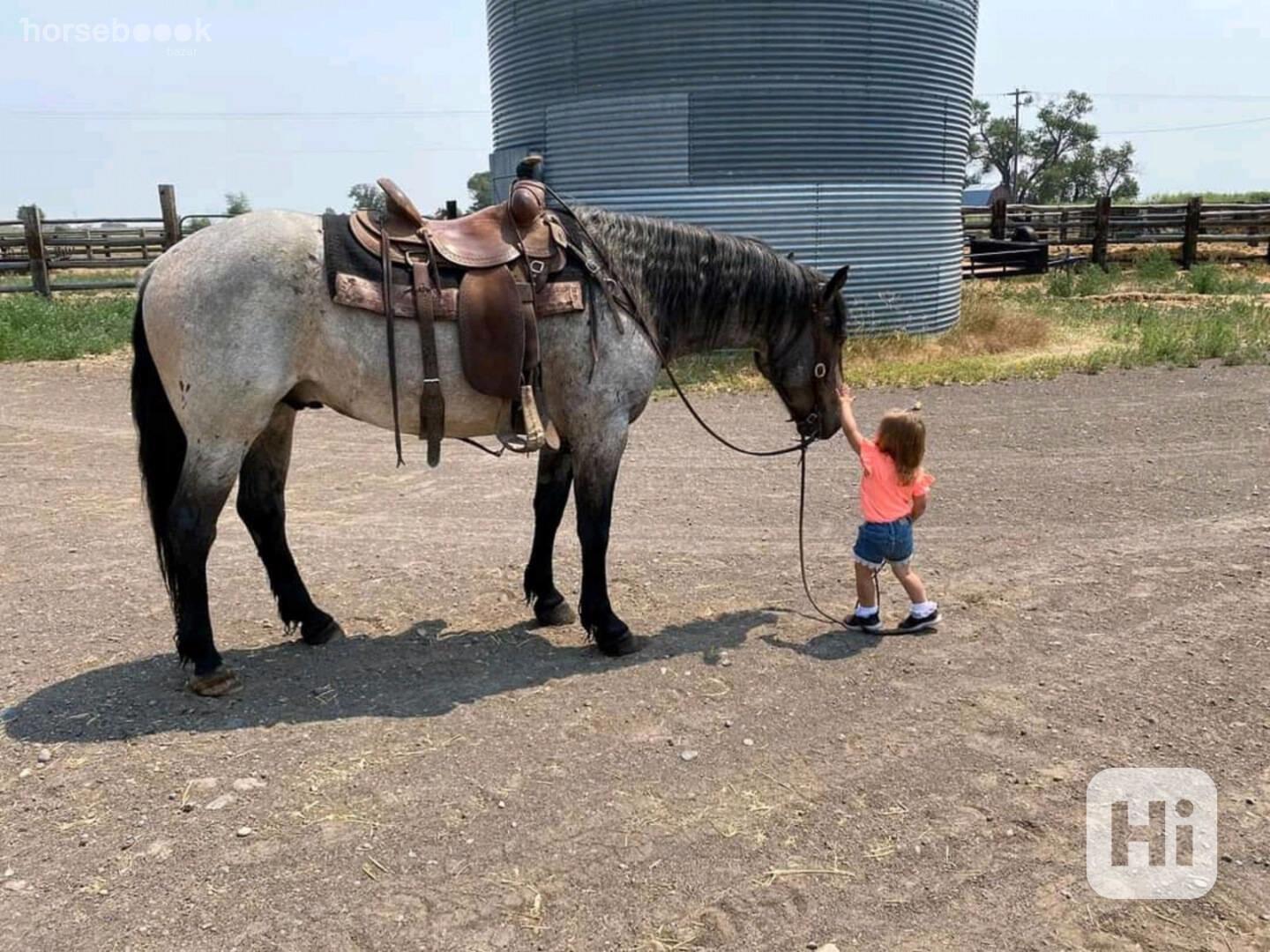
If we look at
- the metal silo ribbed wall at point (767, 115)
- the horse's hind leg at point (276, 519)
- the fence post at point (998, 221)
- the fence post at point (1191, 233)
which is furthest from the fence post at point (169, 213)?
the fence post at point (1191, 233)

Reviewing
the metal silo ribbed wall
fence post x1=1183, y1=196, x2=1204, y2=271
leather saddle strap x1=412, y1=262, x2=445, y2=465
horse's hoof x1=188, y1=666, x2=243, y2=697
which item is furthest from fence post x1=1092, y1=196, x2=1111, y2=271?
horse's hoof x1=188, y1=666, x2=243, y2=697

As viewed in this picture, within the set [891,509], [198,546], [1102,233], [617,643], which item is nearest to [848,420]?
[891,509]

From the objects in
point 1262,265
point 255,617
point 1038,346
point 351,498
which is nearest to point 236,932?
point 255,617

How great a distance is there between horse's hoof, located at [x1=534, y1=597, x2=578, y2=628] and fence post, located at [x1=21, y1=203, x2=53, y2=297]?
18.4 meters

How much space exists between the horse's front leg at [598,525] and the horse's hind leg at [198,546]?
142 centimetres

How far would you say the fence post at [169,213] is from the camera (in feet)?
61.2

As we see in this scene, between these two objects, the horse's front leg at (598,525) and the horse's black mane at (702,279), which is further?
the horse's black mane at (702,279)

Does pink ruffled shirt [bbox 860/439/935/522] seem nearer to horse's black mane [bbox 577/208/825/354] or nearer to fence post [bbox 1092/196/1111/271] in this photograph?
horse's black mane [bbox 577/208/825/354]

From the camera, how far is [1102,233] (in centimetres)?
2345

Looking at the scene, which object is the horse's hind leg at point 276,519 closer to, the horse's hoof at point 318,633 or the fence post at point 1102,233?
the horse's hoof at point 318,633

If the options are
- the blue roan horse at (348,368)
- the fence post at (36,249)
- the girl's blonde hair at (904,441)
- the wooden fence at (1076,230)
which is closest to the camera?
the blue roan horse at (348,368)

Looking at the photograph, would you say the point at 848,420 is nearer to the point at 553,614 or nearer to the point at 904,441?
the point at 904,441

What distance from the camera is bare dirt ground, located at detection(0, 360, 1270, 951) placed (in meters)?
2.63

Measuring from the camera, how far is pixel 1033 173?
74.4m
